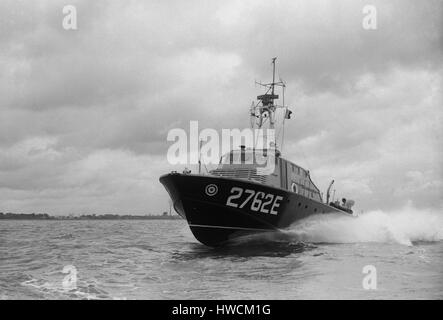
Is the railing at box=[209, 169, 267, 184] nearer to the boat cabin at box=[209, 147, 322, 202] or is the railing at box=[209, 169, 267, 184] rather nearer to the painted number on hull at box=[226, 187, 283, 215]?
the boat cabin at box=[209, 147, 322, 202]

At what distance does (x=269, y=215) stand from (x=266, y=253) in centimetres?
227

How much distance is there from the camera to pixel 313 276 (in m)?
11.2

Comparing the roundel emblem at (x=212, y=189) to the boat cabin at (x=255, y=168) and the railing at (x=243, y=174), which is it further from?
the boat cabin at (x=255, y=168)

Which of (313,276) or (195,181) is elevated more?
(195,181)

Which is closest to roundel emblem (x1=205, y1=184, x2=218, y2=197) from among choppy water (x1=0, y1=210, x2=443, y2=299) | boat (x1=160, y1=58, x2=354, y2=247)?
boat (x1=160, y1=58, x2=354, y2=247)

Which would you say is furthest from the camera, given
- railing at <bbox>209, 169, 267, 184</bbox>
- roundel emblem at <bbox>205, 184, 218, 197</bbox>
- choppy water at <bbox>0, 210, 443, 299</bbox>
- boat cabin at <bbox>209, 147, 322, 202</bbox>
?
boat cabin at <bbox>209, 147, 322, 202</bbox>

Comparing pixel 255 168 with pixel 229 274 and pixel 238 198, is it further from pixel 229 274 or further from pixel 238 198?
pixel 229 274

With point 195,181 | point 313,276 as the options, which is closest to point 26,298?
point 313,276

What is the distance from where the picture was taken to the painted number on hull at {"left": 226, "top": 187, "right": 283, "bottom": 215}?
1720cm

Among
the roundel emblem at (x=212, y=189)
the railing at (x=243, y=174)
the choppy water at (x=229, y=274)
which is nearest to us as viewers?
the choppy water at (x=229, y=274)

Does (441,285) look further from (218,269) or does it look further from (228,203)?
(228,203)

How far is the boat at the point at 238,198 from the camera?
17188 millimetres

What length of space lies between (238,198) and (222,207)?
29.3 inches

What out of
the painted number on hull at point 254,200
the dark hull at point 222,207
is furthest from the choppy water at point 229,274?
the painted number on hull at point 254,200
